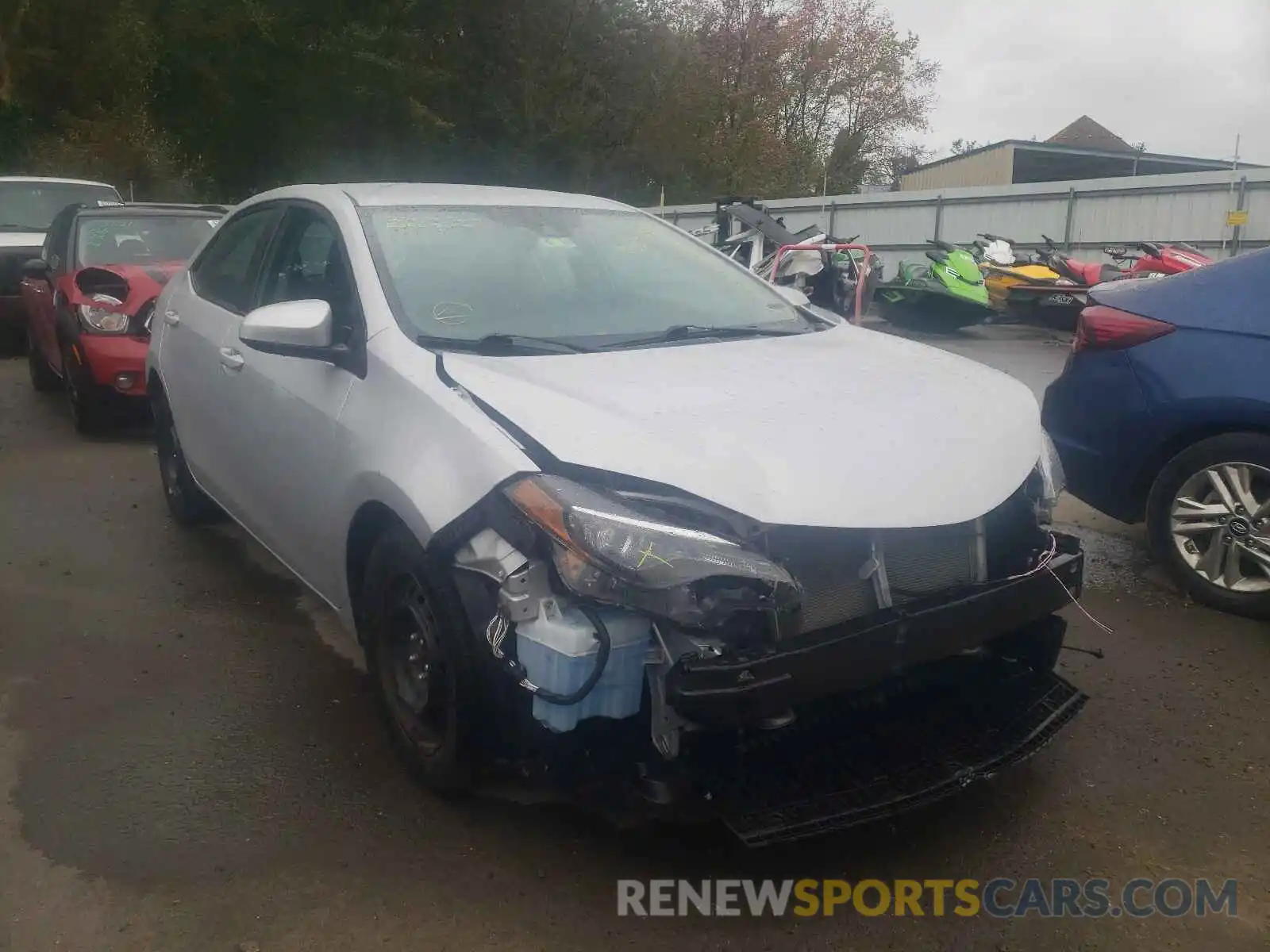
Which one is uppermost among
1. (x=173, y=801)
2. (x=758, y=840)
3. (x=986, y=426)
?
(x=986, y=426)

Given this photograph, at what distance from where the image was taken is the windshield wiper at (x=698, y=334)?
136 inches

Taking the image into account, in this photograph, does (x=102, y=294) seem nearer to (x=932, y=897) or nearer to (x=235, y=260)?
(x=235, y=260)

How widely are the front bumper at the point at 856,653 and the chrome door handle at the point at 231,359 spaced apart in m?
2.44

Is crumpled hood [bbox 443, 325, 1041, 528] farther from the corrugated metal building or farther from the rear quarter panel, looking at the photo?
the corrugated metal building

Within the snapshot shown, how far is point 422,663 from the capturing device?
2.96m

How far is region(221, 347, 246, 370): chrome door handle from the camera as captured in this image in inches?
162

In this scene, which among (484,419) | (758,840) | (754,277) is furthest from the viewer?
(754,277)

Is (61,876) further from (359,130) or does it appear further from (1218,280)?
(359,130)

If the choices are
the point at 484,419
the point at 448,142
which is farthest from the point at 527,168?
the point at 484,419

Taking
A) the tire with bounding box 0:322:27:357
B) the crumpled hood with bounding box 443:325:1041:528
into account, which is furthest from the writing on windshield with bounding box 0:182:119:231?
the crumpled hood with bounding box 443:325:1041:528

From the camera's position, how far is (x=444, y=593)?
2.74 meters

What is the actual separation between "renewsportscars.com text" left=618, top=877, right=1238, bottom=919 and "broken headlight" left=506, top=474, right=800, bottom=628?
2.42 ft

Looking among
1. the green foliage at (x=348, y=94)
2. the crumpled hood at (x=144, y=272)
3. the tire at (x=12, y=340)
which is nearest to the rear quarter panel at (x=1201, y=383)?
the crumpled hood at (x=144, y=272)

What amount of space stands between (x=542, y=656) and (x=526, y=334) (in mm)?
1278
